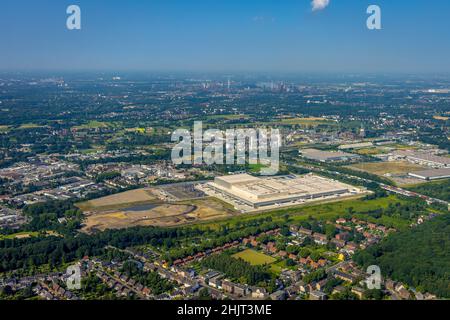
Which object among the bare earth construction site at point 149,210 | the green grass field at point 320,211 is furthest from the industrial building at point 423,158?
the bare earth construction site at point 149,210

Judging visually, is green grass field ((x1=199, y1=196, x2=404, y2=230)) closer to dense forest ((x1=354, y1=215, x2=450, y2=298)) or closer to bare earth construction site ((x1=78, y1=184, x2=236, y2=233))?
bare earth construction site ((x1=78, y1=184, x2=236, y2=233))

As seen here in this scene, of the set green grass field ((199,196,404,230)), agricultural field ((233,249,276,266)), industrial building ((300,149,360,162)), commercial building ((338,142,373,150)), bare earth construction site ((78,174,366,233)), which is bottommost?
agricultural field ((233,249,276,266))

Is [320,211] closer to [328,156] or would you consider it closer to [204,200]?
[204,200]

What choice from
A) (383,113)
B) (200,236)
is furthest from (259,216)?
(383,113)

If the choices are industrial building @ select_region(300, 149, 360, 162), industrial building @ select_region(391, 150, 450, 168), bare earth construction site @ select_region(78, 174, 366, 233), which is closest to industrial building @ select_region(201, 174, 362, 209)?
bare earth construction site @ select_region(78, 174, 366, 233)

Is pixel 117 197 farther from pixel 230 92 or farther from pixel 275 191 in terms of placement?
pixel 230 92
